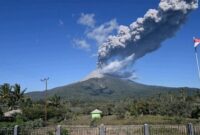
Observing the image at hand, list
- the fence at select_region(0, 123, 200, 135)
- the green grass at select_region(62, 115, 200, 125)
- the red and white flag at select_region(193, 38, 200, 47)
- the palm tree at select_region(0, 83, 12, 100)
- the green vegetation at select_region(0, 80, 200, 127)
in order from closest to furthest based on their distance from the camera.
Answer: the fence at select_region(0, 123, 200, 135) → the red and white flag at select_region(193, 38, 200, 47) → the green grass at select_region(62, 115, 200, 125) → the green vegetation at select_region(0, 80, 200, 127) → the palm tree at select_region(0, 83, 12, 100)

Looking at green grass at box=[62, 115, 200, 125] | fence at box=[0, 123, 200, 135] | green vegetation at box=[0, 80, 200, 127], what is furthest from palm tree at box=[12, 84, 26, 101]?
Result: fence at box=[0, 123, 200, 135]

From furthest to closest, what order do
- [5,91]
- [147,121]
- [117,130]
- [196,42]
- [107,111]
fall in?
[107,111]
[5,91]
[147,121]
[196,42]
[117,130]

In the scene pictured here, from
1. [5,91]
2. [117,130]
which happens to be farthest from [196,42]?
[5,91]

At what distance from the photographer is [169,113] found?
66.6 metres

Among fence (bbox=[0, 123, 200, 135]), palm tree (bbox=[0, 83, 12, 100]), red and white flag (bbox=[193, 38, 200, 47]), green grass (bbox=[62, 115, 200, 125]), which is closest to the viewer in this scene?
fence (bbox=[0, 123, 200, 135])

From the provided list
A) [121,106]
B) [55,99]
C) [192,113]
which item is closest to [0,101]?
[55,99]

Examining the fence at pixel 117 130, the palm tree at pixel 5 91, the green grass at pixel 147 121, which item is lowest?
the green grass at pixel 147 121

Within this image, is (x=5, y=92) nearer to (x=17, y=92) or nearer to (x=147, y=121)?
(x=17, y=92)

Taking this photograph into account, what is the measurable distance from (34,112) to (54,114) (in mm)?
4767

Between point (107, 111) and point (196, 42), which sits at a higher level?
point (196, 42)

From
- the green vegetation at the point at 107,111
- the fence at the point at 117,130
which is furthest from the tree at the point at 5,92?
the fence at the point at 117,130

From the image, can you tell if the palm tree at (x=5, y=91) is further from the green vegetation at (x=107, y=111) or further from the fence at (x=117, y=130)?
the fence at (x=117, y=130)

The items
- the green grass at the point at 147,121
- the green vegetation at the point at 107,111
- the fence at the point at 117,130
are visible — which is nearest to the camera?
the fence at the point at 117,130

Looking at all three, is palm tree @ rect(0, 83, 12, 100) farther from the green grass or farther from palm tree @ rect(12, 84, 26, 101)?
the green grass
